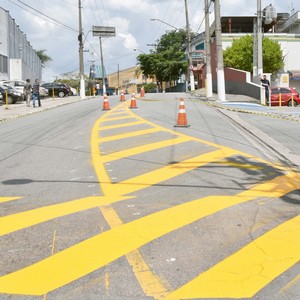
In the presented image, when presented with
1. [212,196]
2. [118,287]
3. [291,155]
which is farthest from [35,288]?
[291,155]

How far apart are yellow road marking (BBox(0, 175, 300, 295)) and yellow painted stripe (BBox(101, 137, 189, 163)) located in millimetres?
3568

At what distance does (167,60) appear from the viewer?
2822 inches

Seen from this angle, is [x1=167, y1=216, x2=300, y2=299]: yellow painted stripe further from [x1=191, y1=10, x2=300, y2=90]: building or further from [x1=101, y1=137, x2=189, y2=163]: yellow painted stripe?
[x1=191, y1=10, x2=300, y2=90]: building

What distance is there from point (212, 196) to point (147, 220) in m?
1.47

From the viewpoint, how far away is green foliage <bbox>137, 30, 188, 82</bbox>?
7106 centimetres

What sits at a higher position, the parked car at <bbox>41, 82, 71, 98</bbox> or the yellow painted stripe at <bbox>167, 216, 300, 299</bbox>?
the parked car at <bbox>41, 82, 71, 98</bbox>

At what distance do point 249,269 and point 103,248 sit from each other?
1.50 m

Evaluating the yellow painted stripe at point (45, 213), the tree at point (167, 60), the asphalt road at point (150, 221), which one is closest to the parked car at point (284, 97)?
the asphalt road at point (150, 221)

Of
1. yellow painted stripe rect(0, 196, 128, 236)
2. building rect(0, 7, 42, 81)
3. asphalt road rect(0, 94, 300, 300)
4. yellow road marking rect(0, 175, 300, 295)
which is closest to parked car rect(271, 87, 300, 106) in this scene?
asphalt road rect(0, 94, 300, 300)

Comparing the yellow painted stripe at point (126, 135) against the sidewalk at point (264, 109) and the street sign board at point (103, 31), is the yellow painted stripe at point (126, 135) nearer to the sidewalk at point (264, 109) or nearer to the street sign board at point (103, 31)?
the sidewalk at point (264, 109)

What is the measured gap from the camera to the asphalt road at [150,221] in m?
3.82

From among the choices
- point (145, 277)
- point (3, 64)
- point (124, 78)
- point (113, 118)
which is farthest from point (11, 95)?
point (124, 78)

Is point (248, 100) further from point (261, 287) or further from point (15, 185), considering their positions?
point (261, 287)

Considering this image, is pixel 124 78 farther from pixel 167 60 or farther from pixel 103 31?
pixel 167 60
